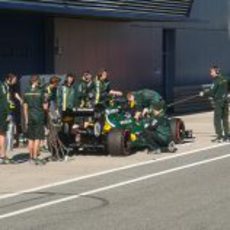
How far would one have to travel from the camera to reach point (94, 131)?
1722 centimetres

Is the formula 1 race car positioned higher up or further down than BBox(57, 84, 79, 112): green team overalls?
further down

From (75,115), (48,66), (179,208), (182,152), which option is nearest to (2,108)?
(75,115)

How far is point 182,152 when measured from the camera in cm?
1797

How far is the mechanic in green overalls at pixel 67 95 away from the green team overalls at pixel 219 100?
3502 millimetres

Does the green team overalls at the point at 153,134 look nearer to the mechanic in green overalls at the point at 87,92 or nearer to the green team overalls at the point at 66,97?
the mechanic in green overalls at the point at 87,92

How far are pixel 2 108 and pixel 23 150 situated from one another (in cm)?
313

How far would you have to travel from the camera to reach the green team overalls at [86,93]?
18934 mm

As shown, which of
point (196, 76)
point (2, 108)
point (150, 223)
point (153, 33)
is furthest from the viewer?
point (196, 76)

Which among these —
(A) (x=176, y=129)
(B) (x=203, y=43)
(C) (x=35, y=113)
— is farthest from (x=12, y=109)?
(B) (x=203, y=43)

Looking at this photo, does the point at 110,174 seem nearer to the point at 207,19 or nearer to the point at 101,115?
the point at 101,115

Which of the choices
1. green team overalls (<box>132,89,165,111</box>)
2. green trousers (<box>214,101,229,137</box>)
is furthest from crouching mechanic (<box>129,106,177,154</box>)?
green trousers (<box>214,101,229,137</box>)

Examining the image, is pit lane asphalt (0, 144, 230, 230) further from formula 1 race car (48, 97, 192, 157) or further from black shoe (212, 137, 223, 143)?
black shoe (212, 137, 223, 143)

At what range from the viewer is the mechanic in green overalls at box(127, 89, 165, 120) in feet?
59.6

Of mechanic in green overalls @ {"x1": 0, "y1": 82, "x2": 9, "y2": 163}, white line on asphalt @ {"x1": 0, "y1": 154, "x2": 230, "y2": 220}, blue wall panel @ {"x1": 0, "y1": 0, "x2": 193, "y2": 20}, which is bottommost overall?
white line on asphalt @ {"x1": 0, "y1": 154, "x2": 230, "y2": 220}
